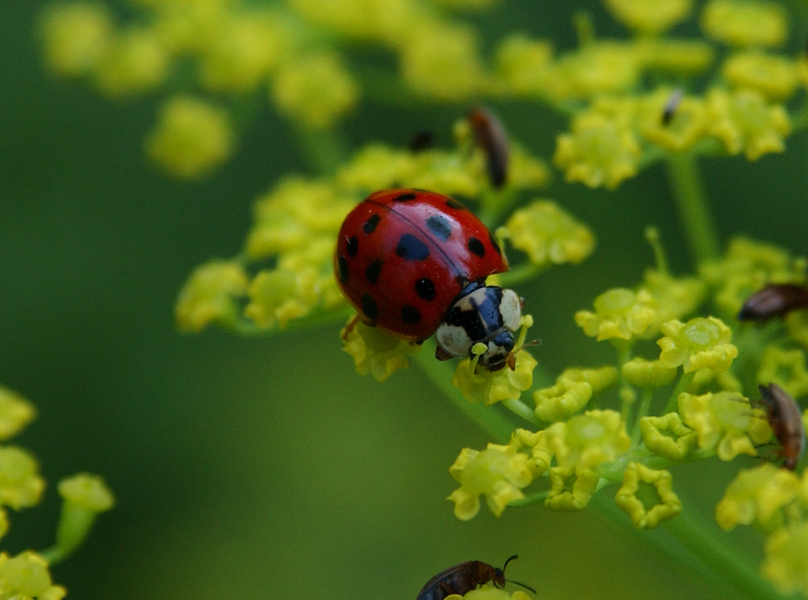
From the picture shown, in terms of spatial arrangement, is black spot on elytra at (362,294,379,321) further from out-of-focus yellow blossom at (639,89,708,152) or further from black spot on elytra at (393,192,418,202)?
out-of-focus yellow blossom at (639,89,708,152)

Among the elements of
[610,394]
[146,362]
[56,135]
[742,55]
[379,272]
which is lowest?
[379,272]

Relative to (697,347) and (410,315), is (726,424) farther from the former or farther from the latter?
(410,315)

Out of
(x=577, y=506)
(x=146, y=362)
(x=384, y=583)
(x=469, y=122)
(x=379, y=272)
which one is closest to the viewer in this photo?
(x=577, y=506)

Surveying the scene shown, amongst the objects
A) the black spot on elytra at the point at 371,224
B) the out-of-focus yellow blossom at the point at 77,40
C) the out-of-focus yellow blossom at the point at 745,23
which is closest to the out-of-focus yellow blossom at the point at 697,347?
the black spot on elytra at the point at 371,224

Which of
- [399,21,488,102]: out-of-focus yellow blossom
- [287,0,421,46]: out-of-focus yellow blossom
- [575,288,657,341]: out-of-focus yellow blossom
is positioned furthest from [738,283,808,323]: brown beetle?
[287,0,421,46]: out-of-focus yellow blossom

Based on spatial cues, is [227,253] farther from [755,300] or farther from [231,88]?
[755,300]

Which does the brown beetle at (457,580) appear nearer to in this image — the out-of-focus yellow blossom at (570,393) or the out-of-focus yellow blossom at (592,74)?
the out-of-focus yellow blossom at (570,393)

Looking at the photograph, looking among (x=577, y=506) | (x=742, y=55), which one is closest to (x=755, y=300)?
(x=577, y=506)
